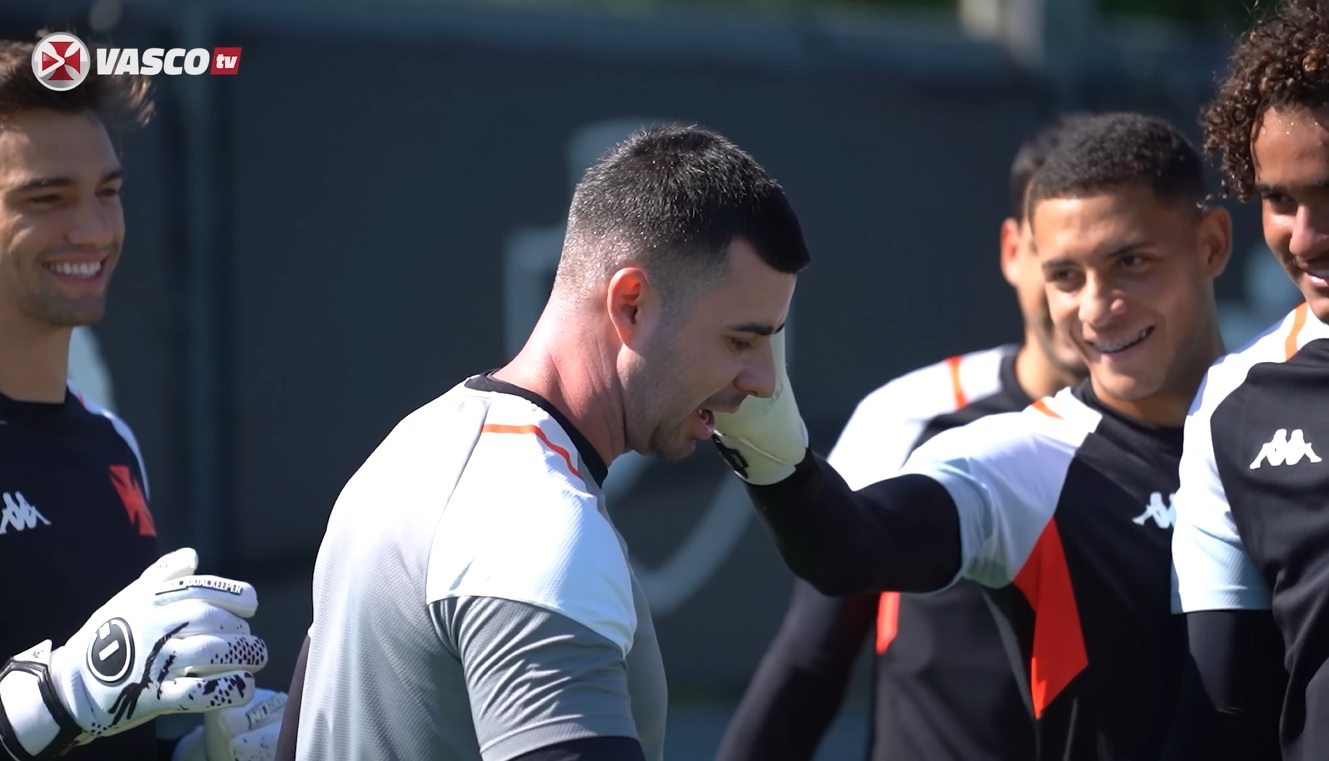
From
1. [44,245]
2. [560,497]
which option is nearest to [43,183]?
[44,245]

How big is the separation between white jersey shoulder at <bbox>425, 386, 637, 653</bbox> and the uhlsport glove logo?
69cm

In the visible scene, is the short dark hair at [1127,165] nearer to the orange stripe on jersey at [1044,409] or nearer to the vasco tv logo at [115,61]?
the orange stripe on jersey at [1044,409]

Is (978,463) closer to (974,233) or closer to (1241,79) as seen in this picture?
(1241,79)

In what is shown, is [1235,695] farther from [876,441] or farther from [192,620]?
[192,620]

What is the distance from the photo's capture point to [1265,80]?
227 centimetres

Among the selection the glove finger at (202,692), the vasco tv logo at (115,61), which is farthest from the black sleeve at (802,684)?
the vasco tv logo at (115,61)

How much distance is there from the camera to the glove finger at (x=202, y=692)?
2283mm

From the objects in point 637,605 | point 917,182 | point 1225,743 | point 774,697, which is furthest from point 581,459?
point 917,182

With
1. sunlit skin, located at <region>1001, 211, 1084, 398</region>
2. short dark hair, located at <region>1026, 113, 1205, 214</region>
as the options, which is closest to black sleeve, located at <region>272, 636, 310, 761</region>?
short dark hair, located at <region>1026, 113, 1205, 214</region>

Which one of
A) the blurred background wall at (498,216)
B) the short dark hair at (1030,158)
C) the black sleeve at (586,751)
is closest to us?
the black sleeve at (586,751)

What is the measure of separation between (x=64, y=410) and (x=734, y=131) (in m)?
3.59

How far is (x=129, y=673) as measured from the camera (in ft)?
7.50

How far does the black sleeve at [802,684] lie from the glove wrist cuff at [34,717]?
124cm

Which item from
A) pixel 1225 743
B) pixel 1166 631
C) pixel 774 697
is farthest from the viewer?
pixel 774 697
